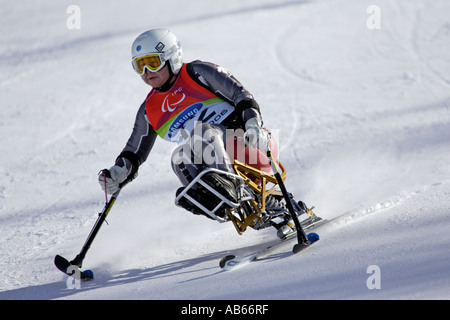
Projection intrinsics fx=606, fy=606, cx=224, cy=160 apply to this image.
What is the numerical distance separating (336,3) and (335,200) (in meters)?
9.96

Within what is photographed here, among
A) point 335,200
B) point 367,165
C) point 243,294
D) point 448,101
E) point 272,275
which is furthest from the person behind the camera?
point 448,101

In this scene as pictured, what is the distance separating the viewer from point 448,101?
385 inches

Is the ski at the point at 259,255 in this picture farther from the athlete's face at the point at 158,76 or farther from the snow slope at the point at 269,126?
the athlete's face at the point at 158,76

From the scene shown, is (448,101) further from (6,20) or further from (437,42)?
(6,20)

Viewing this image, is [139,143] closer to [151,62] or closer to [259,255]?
[151,62]

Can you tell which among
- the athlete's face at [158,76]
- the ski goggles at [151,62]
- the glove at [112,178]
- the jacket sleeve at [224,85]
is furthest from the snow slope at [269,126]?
the ski goggles at [151,62]

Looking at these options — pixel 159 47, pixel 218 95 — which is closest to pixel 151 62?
pixel 159 47

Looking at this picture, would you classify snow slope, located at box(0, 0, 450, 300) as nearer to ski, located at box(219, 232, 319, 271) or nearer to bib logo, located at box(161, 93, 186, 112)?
ski, located at box(219, 232, 319, 271)

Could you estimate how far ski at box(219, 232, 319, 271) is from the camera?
464 cm

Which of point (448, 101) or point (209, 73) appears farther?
point (448, 101)

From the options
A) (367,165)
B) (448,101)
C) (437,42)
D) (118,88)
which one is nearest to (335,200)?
(367,165)

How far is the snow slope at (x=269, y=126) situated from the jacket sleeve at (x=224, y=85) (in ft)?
4.15

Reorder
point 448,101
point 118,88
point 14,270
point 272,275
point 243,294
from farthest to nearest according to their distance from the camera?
1. point 118,88
2. point 448,101
3. point 14,270
4. point 272,275
5. point 243,294

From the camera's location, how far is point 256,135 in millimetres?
4641
